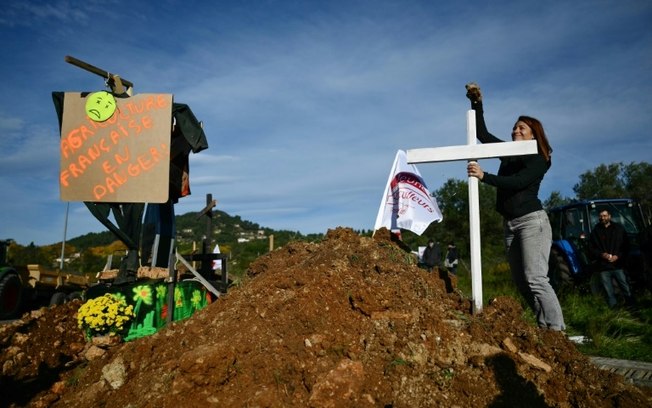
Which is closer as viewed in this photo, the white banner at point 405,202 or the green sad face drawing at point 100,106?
the green sad face drawing at point 100,106

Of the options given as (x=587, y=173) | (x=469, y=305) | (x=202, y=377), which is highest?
(x=587, y=173)

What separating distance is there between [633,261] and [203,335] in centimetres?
794

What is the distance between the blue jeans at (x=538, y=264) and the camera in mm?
3334

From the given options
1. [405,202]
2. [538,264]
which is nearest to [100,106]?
[405,202]

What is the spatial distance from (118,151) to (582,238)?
810 centimetres

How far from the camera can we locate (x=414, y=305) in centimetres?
317

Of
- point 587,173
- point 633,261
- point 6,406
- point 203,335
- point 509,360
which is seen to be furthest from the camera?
point 587,173

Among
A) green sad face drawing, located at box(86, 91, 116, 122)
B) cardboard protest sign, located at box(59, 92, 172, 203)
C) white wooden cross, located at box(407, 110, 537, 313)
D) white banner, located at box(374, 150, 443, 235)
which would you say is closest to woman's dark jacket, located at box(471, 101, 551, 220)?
white wooden cross, located at box(407, 110, 537, 313)

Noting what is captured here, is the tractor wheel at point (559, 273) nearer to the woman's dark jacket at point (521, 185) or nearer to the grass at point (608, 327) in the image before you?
the grass at point (608, 327)

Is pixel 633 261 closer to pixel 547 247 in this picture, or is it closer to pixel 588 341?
pixel 588 341

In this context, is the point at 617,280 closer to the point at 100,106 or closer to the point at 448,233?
the point at 100,106

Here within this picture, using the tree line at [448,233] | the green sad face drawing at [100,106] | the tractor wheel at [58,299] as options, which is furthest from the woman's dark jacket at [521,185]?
the tree line at [448,233]

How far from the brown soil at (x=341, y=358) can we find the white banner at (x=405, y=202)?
2320 mm

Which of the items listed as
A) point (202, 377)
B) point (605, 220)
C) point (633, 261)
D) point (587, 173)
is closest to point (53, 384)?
point (202, 377)
